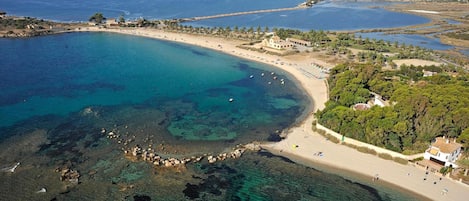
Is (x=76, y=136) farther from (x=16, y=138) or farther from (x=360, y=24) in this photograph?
(x=360, y=24)

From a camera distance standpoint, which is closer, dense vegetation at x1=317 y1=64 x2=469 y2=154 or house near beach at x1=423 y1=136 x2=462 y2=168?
house near beach at x1=423 y1=136 x2=462 y2=168

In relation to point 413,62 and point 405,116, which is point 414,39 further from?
point 405,116

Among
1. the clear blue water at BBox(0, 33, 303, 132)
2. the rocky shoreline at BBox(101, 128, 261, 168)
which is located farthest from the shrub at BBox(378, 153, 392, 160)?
the clear blue water at BBox(0, 33, 303, 132)

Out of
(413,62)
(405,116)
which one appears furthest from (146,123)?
(413,62)

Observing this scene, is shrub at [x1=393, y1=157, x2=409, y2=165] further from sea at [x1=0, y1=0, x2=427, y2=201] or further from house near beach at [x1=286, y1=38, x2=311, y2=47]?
house near beach at [x1=286, y1=38, x2=311, y2=47]

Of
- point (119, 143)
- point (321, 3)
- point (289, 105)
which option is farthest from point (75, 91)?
point (321, 3)

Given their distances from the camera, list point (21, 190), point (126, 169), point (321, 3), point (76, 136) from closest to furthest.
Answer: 1. point (21, 190)
2. point (126, 169)
3. point (76, 136)
4. point (321, 3)
